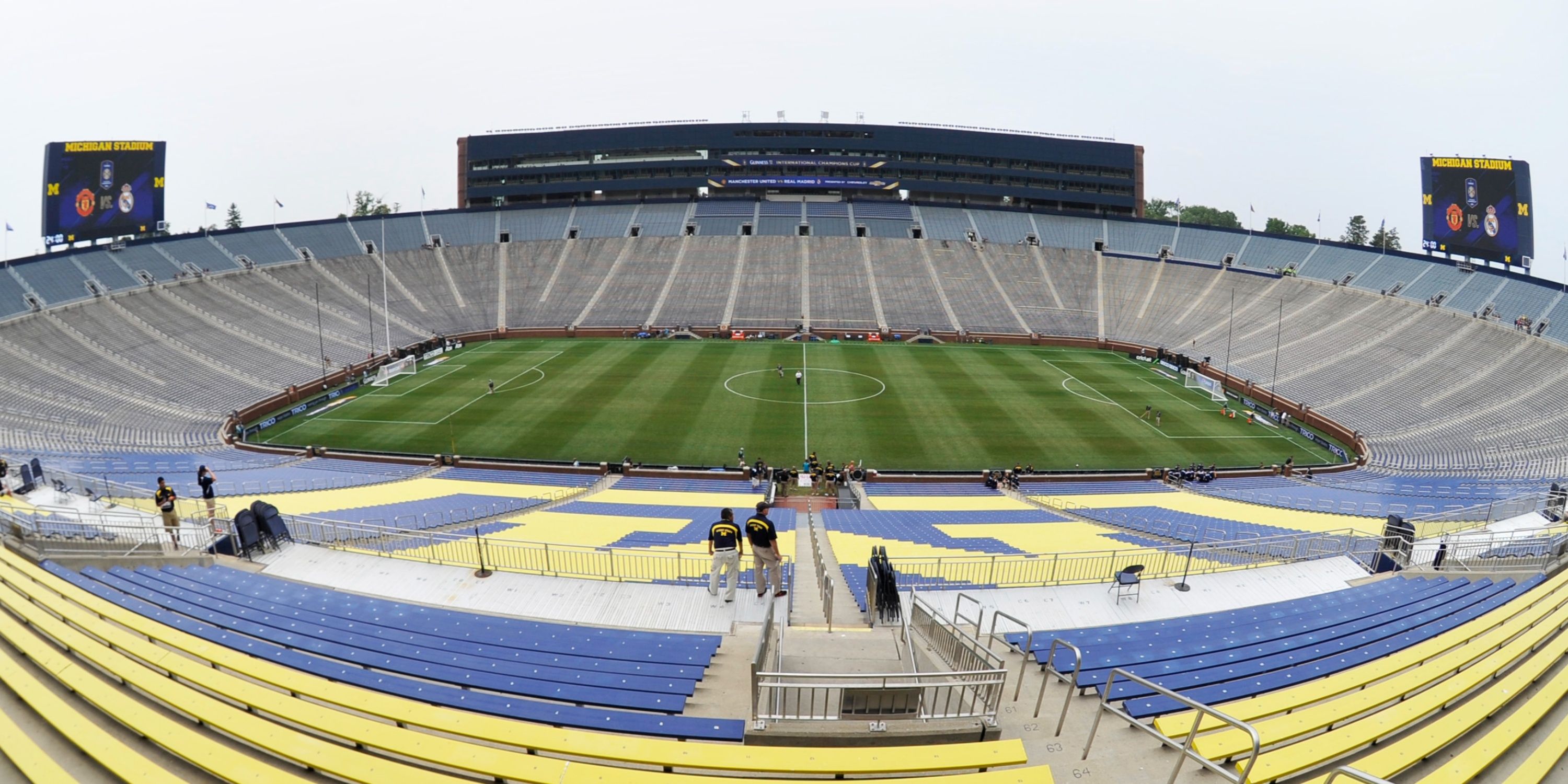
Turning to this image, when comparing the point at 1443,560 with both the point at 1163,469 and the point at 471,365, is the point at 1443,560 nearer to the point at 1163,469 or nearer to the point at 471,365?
the point at 1163,469

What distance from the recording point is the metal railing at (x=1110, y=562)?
16.1 m

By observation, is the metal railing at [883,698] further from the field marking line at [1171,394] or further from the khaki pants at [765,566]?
the field marking line at [1171,394]

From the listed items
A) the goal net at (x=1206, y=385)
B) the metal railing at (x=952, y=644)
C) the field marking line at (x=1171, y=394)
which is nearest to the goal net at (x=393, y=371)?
the metal railing at (x=952, y=644)

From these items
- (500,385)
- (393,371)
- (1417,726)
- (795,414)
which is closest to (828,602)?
(1417,726)

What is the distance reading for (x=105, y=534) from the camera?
14992 mm

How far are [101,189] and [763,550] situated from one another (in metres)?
63.2

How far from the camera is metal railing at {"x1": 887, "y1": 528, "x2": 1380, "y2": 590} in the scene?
52.9 ft

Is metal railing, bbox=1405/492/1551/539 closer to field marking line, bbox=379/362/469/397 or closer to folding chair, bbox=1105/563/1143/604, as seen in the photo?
folding chair, bbox=1105/563/1143/604

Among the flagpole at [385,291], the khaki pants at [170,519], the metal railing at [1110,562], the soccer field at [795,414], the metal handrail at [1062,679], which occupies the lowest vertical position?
the metal railing at [1110,562]

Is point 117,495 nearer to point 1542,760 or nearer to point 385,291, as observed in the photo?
point 1542,760

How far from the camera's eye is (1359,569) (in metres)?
15.8

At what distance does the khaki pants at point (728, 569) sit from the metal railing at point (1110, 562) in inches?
153

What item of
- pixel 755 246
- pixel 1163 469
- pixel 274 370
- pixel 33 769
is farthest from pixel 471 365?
pixel 33 769

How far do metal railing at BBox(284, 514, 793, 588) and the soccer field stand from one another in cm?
1774
